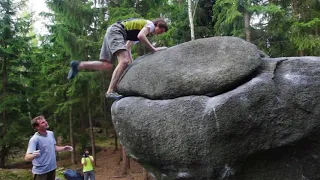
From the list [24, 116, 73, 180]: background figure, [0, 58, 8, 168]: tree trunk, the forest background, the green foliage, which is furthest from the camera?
[0, 58, 8, 168]: tree trunk

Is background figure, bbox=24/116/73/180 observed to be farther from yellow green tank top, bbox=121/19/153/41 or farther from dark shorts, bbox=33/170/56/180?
yellow green tank top, bbox=121/19/153/41

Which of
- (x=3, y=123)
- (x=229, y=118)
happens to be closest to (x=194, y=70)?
(x=229, y=118)

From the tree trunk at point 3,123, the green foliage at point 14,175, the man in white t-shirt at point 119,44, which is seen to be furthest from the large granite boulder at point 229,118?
the tree trunk at point 3,123

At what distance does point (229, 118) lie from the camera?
3.92 meters

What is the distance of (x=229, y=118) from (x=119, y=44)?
2.14 meters

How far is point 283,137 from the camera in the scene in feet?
13.2

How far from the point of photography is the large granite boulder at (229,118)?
3.98 meters

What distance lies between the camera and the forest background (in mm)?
10133

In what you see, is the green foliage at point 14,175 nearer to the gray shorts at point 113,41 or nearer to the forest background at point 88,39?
the forest background at point 88,39

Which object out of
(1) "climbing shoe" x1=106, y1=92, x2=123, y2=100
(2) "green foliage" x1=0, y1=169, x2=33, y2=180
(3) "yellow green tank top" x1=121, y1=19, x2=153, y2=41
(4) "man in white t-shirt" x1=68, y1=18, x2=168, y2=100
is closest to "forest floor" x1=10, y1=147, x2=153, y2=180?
(2) "green foliage" x1=0, y1=169, x2=33, y2=180

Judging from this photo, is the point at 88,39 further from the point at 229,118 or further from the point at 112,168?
the point at 229,118

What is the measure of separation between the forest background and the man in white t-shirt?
18.0 feet

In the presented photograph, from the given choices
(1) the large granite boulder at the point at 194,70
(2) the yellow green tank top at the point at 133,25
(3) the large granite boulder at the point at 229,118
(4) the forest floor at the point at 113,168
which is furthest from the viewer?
(4) the forest floor at the point at 113,168

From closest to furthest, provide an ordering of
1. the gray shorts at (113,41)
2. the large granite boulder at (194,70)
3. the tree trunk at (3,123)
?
1. the large granite boulder at (194,70)
2. the gray shorts at (113,41)
3. the tree trunk at (3,123)
